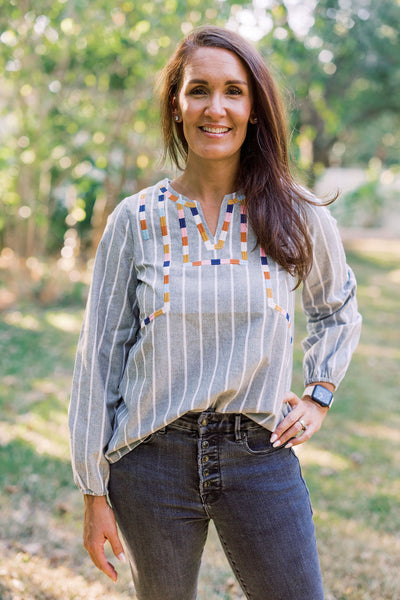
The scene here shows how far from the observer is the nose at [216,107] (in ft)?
5.59

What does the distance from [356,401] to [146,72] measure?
3736 mm

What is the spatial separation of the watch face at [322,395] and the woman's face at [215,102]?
2.47 ft

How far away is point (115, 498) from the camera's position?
1.76 m

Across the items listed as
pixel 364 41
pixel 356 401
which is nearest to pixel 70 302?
pixel 356 401

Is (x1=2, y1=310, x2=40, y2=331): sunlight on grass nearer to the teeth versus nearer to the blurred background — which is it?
the blurred background

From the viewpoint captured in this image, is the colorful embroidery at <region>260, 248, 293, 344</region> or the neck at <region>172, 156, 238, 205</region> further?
the neck at <region>172, 156, 238, 205</region>

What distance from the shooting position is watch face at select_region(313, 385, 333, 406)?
1.89 metres

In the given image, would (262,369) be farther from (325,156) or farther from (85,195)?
(325,156)

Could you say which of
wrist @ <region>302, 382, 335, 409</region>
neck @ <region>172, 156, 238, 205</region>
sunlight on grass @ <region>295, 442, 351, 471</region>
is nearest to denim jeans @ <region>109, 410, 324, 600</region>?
wrist @ <region>302, 382, 335, 409</region>

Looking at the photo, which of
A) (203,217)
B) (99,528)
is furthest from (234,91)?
(99,528)

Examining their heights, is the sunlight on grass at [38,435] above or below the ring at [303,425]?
below

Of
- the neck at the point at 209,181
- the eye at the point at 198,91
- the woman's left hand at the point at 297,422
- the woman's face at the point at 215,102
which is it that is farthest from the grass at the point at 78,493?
the eye at the point at 198,91

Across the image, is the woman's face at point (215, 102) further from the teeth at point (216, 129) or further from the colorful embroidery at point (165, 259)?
the colorful embroidery at point (165, 259)

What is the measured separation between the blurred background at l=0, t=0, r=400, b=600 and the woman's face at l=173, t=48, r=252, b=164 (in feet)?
0.89
